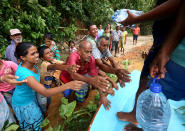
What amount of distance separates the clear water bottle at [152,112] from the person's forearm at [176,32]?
818 mm

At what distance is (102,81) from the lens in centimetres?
123

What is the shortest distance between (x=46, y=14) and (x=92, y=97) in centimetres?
397

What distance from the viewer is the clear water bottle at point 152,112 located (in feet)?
4.39

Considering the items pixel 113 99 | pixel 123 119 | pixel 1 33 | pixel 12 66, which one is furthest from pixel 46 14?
pixel 123 119

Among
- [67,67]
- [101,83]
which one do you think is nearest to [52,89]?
[67,67]

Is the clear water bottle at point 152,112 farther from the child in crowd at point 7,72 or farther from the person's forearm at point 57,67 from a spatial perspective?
the child in crowd at point 7,72

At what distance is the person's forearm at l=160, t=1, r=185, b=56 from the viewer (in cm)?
62

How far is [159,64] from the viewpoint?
0.75 m

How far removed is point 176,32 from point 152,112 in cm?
115

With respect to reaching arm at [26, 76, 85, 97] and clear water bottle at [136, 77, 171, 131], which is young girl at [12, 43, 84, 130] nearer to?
reaching arm at [26, 76, 85, 97]

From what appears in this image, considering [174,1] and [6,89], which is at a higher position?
[174,1]

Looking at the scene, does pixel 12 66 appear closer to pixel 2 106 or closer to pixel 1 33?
pixel 2 106

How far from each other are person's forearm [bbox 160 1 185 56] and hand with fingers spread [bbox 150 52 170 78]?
0.09 ft

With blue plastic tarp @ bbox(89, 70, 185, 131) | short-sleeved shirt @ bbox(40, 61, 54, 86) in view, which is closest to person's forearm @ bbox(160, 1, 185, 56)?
blue plastic tarp @ bbox(89, 70, 185, 131)
